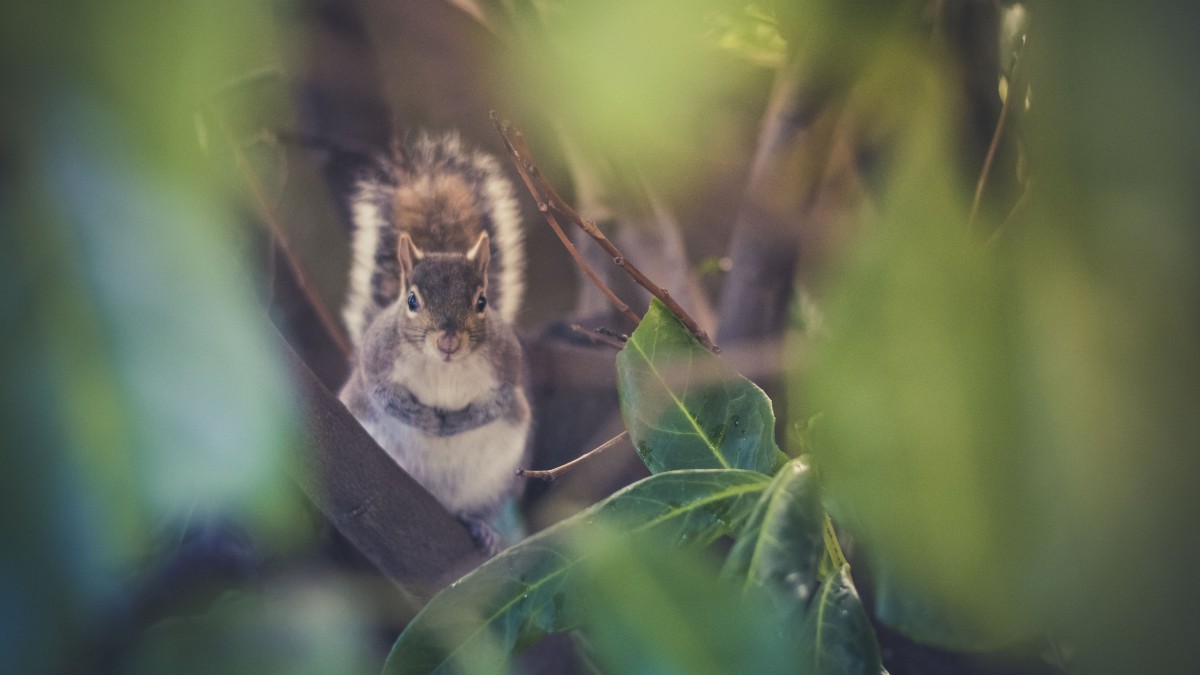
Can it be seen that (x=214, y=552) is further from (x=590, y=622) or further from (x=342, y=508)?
(x=590, y=622)

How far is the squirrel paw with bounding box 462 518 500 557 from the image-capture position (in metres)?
0.80

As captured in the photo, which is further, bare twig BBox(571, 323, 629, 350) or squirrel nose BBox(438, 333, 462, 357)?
squirrel nose BBox(438, 333, 462, 357)

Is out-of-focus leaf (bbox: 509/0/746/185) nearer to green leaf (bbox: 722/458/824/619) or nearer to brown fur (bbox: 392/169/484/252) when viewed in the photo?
green leaf (bbox: 722/458/824/619)

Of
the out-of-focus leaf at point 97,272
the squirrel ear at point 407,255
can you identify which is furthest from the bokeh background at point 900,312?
the squirrel ear at point 407,255

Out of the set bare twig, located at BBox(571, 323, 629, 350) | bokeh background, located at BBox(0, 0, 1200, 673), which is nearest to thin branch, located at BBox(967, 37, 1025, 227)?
bokeh background, located at BBox(0, 0, 1200, 673)

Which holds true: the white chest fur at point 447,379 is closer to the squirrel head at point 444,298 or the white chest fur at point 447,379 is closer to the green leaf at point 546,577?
the squirrel head at point 444,298

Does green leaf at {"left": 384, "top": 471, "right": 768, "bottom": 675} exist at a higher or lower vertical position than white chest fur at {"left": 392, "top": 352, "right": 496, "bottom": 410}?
higher

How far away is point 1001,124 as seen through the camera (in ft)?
0.78

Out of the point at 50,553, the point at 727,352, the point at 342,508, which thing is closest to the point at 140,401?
the point at 50,553

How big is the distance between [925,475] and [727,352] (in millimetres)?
600

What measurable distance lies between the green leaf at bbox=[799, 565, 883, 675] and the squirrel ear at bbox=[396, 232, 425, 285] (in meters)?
0.55

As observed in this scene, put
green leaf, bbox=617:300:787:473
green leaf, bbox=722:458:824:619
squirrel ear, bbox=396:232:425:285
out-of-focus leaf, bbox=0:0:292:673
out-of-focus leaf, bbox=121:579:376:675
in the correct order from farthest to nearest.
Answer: squirrel ear, bbox=396:232:425:285
out-of-focus leaf, bbox=121:579:376:675
green leaf, bbox=617:300:787:473
green leaf, bbox=722:458:824:619
out-of-focus leaf, bbox=0:0:292:673

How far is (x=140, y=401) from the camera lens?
7.0 inches

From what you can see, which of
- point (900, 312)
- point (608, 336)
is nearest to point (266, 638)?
point (608, 336)
